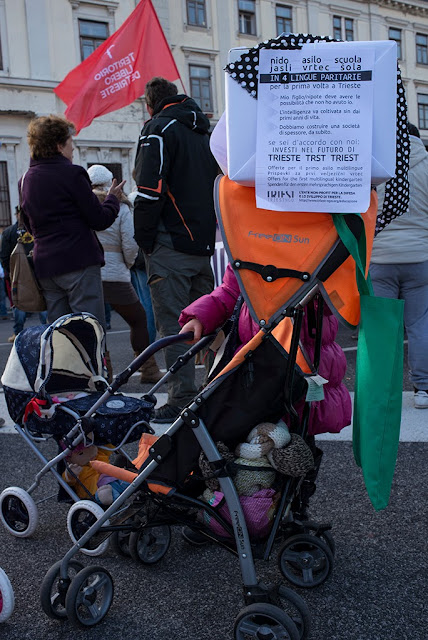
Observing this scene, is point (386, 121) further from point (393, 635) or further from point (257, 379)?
point (393, 635)

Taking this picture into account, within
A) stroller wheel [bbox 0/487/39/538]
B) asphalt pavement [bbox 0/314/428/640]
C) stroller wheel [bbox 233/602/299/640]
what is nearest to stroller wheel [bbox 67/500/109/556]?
asphalt pavement [bbox 0/314/428/640]

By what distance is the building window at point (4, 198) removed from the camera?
21.8 meters

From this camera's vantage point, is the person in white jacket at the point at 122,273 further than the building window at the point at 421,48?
No

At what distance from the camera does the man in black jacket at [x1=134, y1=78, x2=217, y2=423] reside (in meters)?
4.34

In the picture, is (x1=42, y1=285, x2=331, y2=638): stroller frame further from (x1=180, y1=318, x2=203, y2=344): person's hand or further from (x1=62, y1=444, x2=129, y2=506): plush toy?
(x1=62, y1=444, x2=129, y2=506): plush toy

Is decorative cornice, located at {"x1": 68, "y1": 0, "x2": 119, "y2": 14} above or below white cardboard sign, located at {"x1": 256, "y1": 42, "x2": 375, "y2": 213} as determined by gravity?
above

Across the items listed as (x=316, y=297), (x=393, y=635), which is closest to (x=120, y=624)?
(x=393, y=635)

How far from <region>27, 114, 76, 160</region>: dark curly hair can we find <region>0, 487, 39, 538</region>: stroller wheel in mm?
2075

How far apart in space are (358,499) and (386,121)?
1.78 m

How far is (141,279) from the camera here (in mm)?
7199

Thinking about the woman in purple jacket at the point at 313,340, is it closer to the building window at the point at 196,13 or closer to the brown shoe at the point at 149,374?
the brown shoe at the point at 149,374

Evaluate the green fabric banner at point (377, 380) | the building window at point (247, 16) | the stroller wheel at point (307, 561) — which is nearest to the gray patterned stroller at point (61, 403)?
the stroller wheel at point (307, 561)

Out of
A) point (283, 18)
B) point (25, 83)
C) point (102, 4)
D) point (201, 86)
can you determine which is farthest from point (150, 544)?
point (283, 18)

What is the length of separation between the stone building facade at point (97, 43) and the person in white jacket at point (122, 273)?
17.0 m
